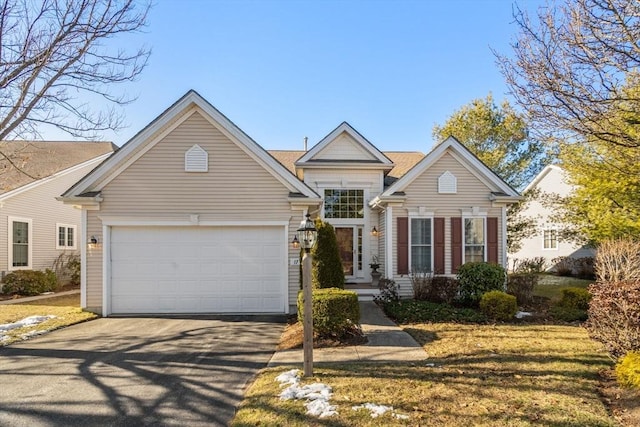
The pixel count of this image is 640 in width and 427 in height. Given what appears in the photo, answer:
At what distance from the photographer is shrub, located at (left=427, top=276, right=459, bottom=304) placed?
11.6 meters

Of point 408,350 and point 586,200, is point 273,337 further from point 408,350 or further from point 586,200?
point 586,200

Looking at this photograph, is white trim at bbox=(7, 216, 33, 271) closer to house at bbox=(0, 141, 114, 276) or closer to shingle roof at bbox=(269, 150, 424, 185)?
house at bbox=(0, 141, 114, 276)

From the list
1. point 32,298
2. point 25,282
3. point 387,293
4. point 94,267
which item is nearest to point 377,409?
point 387,293

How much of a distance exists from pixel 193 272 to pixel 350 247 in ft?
Answer: 19.4

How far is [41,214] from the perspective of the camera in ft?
56.2

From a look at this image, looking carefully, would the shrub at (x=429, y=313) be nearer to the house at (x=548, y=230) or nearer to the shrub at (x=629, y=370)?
the shrub at (x=629, y=370)

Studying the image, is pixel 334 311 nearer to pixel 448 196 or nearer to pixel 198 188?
pixel 198 188

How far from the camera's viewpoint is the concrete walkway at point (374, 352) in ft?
21.2

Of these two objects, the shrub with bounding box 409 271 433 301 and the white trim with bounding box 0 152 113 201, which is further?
the white trim with bounding box 0 152 113 201

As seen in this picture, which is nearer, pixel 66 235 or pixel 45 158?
pixel 66 235

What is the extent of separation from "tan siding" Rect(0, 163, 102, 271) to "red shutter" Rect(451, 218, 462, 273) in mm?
16562

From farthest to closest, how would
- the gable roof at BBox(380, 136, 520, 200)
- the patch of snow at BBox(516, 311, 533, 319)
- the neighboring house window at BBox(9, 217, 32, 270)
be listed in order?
the neighboring house window at BBox(9, 217, 32, 270) → the gable roof at BBox(380, 136, 520, 200) → the patch of snow at BBox(516, 311, 533, 319)

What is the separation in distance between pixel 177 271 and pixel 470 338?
24.5ft

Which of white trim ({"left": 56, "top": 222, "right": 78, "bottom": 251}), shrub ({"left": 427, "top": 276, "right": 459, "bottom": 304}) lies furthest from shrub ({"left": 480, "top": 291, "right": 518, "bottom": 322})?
white trim ({"left": 56, "top": 222, "right": 78, "bottom": 251})
